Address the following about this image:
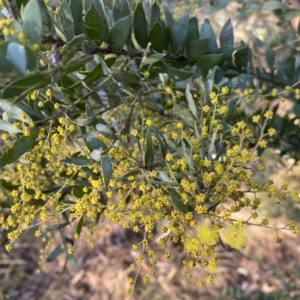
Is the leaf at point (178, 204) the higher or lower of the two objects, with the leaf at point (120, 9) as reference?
lower

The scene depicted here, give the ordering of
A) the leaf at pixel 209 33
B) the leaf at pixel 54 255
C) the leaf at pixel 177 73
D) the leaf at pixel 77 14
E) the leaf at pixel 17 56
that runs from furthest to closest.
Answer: the leaf at pixel 54 255 → the leaf at pixel 209 33 → the leaf at pixel 177 73 → the leaf at pixel 77 14 → the leaf at pixel 17 56

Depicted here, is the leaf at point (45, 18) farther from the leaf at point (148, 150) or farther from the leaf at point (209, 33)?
the leaf at point (209, 33)

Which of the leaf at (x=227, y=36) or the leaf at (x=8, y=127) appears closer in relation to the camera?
the leaf at (x=8, y=127)

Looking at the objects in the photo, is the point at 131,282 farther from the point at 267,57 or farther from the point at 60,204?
the point at 267,57

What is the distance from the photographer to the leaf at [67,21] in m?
0.67

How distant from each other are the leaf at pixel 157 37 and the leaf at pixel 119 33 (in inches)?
2.7

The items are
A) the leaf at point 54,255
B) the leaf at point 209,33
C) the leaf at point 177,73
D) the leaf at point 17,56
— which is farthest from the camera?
the leaf at point 54,255

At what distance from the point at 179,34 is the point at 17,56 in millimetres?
448

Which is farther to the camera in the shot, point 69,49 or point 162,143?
point 162,143

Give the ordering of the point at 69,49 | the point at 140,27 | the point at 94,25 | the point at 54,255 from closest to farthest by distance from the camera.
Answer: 1. the point at 69,49
2. the point at 94,25
3. the point at 140,27
4. the point at 54,255

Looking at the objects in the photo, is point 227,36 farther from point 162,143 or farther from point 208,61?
point 162,143

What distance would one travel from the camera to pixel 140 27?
786mm

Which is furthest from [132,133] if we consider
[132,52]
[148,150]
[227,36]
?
[227,36]

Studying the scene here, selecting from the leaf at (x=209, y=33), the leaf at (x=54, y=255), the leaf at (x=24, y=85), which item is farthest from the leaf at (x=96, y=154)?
the leaf at (x=54, y=255)
